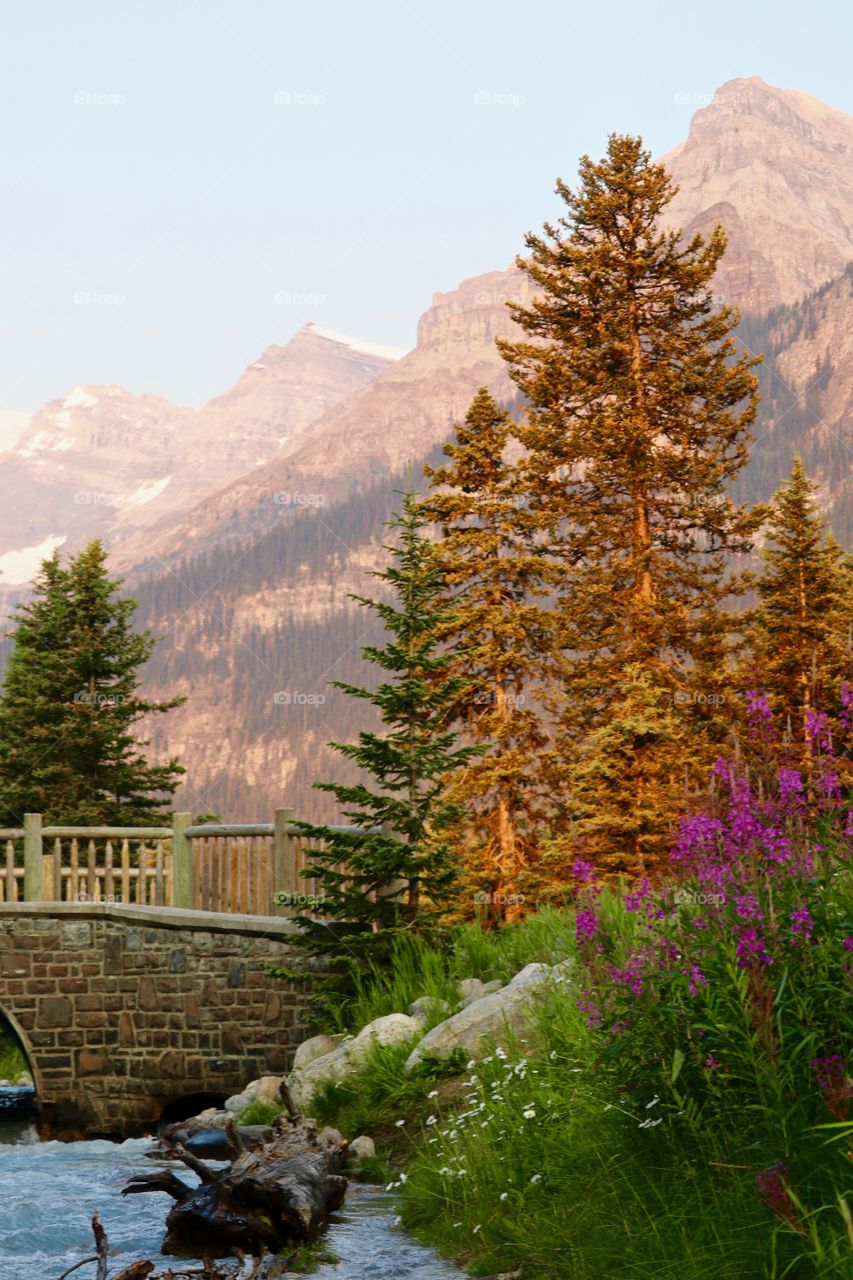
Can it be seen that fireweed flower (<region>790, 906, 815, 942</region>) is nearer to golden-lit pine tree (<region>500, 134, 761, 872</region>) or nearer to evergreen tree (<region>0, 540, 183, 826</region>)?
golden-lit pine tree (<region>500, 134, 761, 872</region>)

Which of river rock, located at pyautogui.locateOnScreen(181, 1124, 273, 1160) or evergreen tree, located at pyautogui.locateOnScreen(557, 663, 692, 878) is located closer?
river rock, located at pyautogui.locateOnScreen(181, 1124, 273, 1160)

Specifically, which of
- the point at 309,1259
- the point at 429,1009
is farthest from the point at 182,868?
the point at 309,1259

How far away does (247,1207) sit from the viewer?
8203 millimetres

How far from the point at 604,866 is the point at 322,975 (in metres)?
6.68

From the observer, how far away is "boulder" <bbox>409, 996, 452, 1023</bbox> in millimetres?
11227

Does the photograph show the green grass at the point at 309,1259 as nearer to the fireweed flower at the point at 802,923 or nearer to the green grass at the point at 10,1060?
the fireweed flower at the point at 802,923

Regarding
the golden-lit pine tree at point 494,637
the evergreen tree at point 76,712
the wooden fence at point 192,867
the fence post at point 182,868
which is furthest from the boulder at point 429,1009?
the evergreen tree at point 76,712

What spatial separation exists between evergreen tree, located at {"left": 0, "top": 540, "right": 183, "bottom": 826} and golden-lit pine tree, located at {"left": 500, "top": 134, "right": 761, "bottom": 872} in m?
7.67

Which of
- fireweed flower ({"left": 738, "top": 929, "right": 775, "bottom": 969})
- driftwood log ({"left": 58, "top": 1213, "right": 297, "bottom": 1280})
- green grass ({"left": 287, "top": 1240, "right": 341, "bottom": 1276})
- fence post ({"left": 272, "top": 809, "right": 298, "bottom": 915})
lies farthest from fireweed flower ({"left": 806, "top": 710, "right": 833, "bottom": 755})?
fence post ({"left": 272, "top": 809, "right": 298, "bottom": 915})

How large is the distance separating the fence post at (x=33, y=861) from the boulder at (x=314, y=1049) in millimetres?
4376

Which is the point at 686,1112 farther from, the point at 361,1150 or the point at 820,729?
the point at 361,1150

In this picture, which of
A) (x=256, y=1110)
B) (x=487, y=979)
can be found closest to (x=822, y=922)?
(x=487, y=979)

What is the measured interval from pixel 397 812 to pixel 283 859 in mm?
2199

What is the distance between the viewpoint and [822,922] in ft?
17.4
